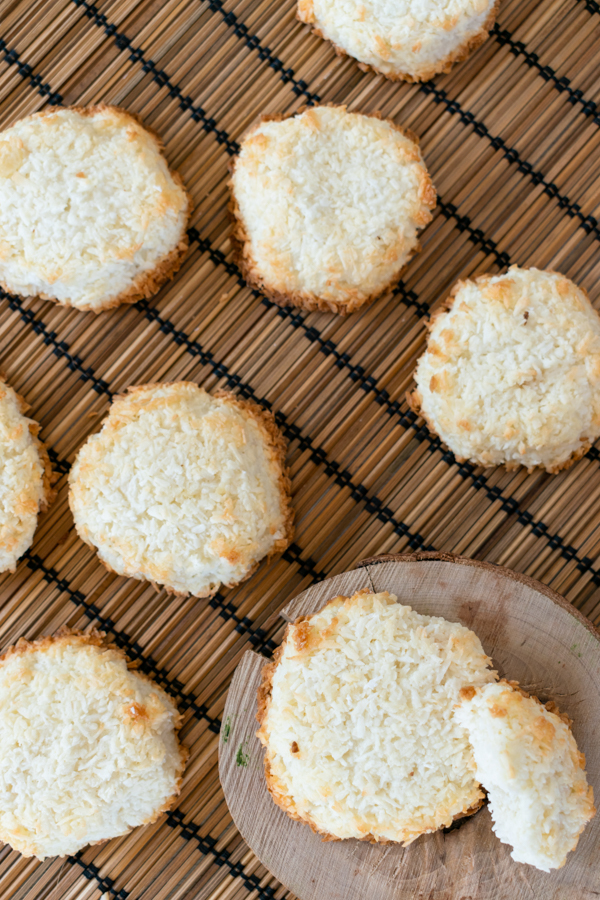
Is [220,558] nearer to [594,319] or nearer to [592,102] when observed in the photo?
[594,319]

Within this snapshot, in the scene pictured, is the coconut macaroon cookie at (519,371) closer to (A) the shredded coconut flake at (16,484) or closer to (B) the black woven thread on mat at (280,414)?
(B) the black woven thread on mat at (280,414)

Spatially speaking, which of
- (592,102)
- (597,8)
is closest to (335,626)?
(592,102)

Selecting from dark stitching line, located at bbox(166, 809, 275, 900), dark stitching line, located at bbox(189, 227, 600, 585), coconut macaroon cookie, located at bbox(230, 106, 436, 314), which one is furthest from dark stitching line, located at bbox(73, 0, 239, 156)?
dark stitching line, located at bbox(166, 809, 275, 900)

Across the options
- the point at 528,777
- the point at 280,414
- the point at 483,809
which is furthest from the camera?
the point at 280,414

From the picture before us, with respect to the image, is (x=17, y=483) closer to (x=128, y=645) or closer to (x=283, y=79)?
(x=128, y=645)

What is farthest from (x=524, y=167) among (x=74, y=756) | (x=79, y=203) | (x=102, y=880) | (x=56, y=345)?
(x=102, y=880)

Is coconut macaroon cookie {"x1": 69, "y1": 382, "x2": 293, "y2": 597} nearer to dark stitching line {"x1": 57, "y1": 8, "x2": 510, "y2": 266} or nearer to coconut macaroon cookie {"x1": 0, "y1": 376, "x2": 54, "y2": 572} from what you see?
coconut macaroon cookie {"x1": 0, "y1": 376, "x2": 54, "y2": 572}

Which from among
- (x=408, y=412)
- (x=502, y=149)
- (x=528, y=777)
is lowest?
(x=528, y=777)
